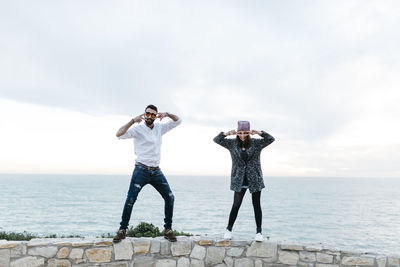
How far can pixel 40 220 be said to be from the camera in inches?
1981

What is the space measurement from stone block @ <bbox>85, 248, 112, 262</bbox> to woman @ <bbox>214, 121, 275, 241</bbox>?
1979 mm

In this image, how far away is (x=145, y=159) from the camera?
5.34 metres

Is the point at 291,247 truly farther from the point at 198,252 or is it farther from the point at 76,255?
the point at 76,255

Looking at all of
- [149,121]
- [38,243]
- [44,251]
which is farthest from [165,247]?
[149,121]

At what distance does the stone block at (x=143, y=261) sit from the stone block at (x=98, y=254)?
433 mm

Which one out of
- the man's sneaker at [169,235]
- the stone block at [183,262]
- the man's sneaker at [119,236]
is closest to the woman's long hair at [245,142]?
the man's sneaker at [169,235]

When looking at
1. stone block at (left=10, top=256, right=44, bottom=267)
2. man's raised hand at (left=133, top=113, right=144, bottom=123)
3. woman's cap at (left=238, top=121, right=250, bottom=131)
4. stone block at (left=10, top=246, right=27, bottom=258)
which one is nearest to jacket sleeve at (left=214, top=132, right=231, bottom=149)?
woman's cap at (left=238, top=121, right=250, bottom=131)

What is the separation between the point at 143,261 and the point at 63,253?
4.21ft

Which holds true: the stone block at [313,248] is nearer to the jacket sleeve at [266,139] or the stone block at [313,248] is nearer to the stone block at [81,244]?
the jacket sleeve at [266,139]

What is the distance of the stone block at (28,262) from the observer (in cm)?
524

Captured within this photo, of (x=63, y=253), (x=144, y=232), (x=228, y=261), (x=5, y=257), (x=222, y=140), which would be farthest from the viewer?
(x=144, y=232)

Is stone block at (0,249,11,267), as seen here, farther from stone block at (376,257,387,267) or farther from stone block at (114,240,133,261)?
stone block at (376,257,387,267)

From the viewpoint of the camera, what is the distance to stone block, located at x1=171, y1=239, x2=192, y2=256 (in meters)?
5.62

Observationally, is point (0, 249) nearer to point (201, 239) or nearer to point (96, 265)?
point (96, 265)
